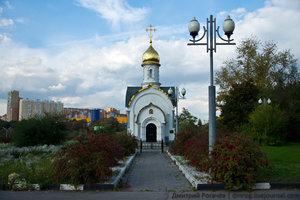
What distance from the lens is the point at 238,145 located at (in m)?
7.32

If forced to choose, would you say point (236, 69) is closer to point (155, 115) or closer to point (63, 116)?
point (155, 115)

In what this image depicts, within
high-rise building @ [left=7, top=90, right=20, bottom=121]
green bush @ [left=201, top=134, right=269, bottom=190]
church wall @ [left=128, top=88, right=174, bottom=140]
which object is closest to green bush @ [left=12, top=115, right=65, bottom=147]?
church wall @ [left=128, top=88, right=174, bottom=140]

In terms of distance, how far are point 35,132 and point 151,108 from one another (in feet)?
44.6

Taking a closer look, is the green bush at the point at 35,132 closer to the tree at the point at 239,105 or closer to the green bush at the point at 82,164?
the green bush at the point at 82,164

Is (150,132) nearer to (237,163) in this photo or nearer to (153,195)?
(237,163)

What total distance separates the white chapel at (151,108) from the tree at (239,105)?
5734mm

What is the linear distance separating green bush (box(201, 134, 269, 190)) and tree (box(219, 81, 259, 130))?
19130mm

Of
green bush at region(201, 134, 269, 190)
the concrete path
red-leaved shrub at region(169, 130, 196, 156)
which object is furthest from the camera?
red-leaved shrub at region(169, 130, 196, 156)

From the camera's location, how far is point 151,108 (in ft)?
97.7

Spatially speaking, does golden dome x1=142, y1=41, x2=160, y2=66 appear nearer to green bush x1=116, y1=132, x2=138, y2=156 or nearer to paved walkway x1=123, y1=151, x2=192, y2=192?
green bush x1=116, y1=132, x2=138, y2=156

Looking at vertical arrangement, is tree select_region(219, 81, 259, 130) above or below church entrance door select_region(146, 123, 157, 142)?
above

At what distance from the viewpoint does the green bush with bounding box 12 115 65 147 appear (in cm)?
1883

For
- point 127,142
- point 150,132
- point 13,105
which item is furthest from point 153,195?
point 13,105

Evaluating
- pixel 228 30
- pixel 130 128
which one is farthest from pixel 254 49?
pixel 228 30
